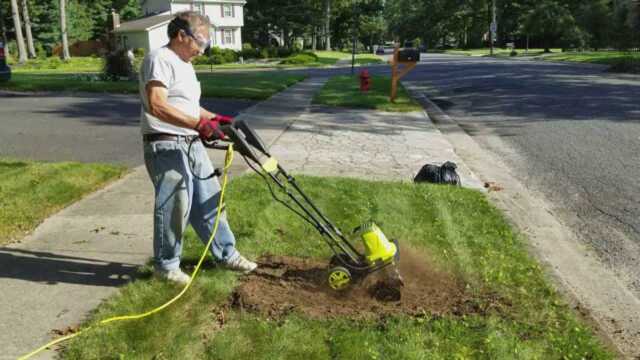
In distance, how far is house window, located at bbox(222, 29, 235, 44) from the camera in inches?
2122

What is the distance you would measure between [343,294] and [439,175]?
10.8 feet

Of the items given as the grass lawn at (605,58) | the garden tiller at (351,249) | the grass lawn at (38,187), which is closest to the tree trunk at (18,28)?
the grass lawn at (605,58)

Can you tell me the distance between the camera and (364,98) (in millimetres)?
15148

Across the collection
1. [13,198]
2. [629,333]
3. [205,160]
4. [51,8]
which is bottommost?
[629,333]

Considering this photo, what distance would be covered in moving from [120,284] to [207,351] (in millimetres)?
1179

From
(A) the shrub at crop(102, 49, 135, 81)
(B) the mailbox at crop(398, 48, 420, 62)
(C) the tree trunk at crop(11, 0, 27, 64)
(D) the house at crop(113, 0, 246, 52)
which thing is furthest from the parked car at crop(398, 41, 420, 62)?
(D) the house at crop(113, 0, 246, 52)

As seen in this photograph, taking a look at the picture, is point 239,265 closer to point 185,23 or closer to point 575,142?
point 185,23

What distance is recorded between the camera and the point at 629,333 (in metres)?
3.47

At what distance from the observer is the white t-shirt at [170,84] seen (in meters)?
3.37

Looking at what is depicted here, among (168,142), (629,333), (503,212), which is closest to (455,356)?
(629,333)

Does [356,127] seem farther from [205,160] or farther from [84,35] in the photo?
[84,35]

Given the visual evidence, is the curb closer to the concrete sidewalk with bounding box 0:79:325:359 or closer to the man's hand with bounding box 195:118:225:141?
the man's hand with bounding box 195:118:225:141

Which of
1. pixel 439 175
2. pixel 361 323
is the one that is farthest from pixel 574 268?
pixel 439 175

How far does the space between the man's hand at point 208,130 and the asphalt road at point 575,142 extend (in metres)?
3.08
